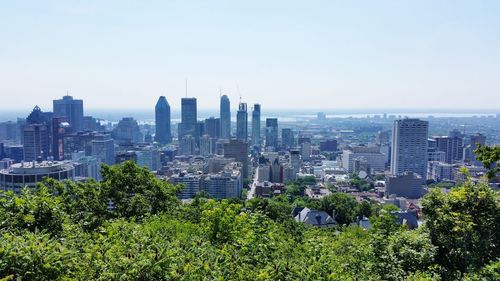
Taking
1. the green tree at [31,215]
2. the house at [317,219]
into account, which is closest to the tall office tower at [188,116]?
the house at [317,219]

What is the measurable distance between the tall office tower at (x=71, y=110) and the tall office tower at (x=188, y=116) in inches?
1131

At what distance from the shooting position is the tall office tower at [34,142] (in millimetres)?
75125

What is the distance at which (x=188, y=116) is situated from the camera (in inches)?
4358

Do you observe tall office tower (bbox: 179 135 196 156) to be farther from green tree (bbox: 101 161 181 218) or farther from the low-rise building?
green tree (bbox: 101 161 181 218)

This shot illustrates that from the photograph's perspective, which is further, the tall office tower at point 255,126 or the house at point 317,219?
the tall office tower at point 255,126

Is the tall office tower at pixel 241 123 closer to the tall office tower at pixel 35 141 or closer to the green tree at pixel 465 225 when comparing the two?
the tall office tower at pixel 35 141

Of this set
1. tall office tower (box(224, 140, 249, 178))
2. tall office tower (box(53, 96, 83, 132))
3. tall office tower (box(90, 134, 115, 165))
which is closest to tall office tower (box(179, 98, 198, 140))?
tall office tower (box(90, 134, 115, 165))

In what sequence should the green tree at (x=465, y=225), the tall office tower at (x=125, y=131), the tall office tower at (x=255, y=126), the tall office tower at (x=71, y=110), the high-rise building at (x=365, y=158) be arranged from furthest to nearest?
the tall office tower at (x=125, y=131) < the tall office tower at (x=71, y=110) < the tall office tower at (x=255, y=126) < the high-rise building at (x=365, y=158) < the green tree at (x=465, y=225)

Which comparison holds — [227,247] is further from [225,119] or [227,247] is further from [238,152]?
[225,119]

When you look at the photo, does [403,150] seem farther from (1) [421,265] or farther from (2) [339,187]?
(1) [421,265]

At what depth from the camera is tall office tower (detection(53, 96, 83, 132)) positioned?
111m

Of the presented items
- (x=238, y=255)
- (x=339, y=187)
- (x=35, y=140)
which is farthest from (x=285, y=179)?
(x=238, y=255)

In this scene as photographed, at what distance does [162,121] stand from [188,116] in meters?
10.5

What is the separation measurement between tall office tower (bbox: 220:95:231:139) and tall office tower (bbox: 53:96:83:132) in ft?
129
